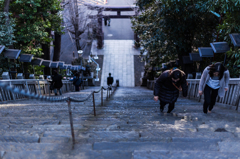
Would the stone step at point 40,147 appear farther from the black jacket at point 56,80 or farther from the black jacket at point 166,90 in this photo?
the black jacket at point 56,80

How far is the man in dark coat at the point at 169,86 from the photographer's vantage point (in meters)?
4.75

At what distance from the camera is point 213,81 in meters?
5.11

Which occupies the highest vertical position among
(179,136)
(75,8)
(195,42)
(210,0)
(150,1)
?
(75,8)

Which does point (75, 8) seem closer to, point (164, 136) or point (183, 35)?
point (183, 35)

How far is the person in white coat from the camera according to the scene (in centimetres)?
500

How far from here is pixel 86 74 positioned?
27062 mm

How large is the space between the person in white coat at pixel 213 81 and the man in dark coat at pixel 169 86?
708 millimetres

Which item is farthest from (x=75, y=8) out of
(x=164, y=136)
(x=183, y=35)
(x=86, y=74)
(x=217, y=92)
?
(x=164, y=136)

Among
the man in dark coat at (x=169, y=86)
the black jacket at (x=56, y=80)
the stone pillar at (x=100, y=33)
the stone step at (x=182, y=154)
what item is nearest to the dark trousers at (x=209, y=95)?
the man in dark coat at (x=169, y=86)

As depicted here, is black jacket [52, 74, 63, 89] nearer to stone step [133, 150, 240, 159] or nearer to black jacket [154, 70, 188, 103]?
black jacket [154, 70, 188, 103]

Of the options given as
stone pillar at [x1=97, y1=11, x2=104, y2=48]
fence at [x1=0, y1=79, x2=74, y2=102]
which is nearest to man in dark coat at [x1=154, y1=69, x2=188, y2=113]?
fence at [x1=0, y1=79, x2=74, y2=102]

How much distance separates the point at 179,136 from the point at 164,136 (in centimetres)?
22

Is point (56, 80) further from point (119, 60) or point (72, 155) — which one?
point (119, 60)

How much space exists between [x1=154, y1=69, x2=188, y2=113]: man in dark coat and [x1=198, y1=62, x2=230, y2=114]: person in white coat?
2.32 feet
